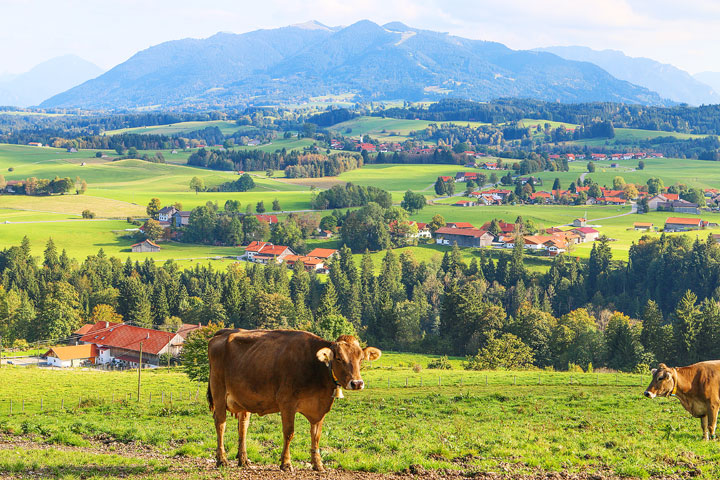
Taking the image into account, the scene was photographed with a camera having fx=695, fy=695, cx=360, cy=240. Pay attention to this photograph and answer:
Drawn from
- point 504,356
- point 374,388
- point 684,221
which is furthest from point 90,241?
point 684,221

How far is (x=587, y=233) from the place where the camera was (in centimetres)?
13000

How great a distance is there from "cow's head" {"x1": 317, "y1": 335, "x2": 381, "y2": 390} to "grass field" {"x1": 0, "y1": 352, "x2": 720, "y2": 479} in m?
2.75

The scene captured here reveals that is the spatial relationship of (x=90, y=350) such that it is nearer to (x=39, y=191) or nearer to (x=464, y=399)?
(x=464, y=399)

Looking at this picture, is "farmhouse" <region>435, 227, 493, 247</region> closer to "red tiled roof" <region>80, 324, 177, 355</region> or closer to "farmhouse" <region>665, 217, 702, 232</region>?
"farmhouse" <region>665, 217, 702, 232</region>

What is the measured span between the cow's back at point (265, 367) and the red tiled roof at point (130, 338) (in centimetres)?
5780

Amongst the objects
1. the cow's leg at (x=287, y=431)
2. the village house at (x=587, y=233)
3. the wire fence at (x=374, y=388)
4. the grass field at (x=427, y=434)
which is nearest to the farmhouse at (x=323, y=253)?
the village house at (x=587, y=233)

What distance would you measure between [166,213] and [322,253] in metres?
45.9

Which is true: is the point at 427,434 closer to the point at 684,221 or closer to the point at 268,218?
the point at 268,218

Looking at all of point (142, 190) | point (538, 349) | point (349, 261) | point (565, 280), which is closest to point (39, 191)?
point (142, 190)

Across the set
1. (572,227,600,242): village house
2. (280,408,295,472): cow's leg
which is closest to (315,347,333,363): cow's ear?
(280,408,295,472): cow's leg

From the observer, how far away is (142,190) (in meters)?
189

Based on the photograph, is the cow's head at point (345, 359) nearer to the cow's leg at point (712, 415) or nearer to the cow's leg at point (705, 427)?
the cow's leg at point (705, 427)

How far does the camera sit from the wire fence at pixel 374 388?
3017cm

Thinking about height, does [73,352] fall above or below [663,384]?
below
